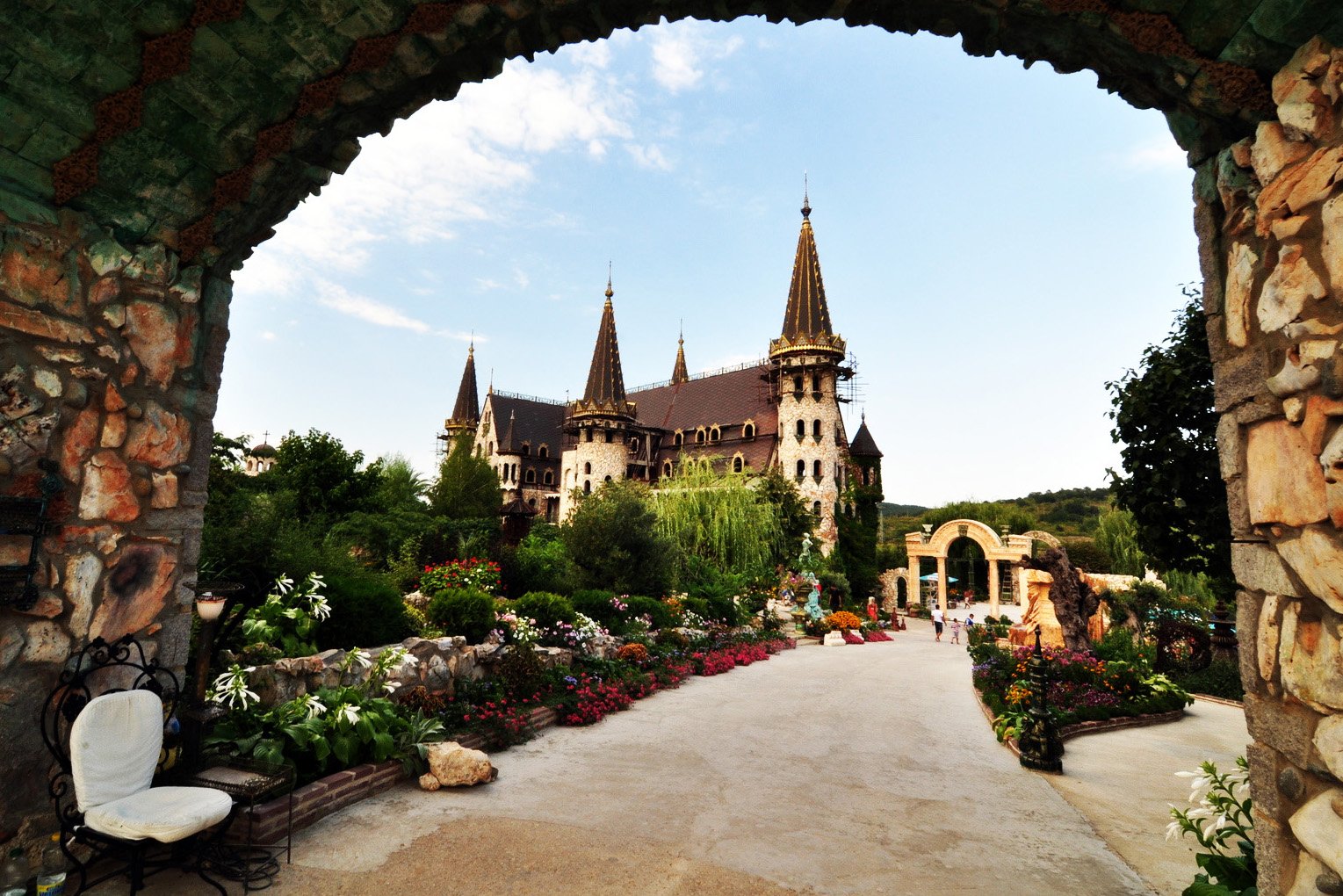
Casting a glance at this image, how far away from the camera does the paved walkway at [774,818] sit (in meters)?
4.29

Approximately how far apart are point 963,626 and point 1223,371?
86.8 ft

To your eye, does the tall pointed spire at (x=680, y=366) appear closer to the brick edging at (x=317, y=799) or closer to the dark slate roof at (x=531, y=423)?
the dark slate roof at (x=531, y=423)

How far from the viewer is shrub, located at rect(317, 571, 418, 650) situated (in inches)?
291

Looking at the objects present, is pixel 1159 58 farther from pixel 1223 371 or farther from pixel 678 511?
pixel 678 511

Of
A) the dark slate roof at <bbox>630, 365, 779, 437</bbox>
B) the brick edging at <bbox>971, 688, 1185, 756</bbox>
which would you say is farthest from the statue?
the dark slate roof at <bbox>630, 365, 779, 437</bbox>

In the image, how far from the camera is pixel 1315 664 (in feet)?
7.83

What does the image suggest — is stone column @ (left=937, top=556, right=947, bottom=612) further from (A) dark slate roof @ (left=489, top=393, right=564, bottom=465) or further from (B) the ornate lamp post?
(A) dark slate roof @ (left=489, top=393, right=564, bottom=465)

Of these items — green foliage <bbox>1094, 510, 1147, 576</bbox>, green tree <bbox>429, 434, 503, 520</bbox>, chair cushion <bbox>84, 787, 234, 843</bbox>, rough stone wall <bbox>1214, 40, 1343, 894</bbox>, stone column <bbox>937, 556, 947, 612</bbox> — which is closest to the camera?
rough stone wall <bbox>1214, 40, 1343, 894</bbox>

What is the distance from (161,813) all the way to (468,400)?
54.3 metres

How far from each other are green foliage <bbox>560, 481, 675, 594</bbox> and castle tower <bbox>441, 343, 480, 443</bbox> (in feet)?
128

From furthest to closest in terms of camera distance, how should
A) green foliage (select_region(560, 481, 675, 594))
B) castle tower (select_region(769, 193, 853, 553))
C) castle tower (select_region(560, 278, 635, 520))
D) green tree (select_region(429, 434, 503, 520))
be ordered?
castle tower (select_region(560, 278, 635, 520)) < green tree (select_region(429, 434, 503, 520)) < castle tower (select_region(769, 193, 853, 553)) < green foliage (select_region(560, 481, 675, 594))

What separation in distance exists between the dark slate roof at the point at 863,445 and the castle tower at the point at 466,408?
99.4 ft

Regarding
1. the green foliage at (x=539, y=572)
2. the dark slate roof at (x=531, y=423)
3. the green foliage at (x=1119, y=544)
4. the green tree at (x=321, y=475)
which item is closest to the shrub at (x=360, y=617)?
the green foliage at (x=539, y=572)

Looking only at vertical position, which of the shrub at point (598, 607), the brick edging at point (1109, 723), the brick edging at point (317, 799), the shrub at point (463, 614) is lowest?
the brick edging at point (1109, 723)
